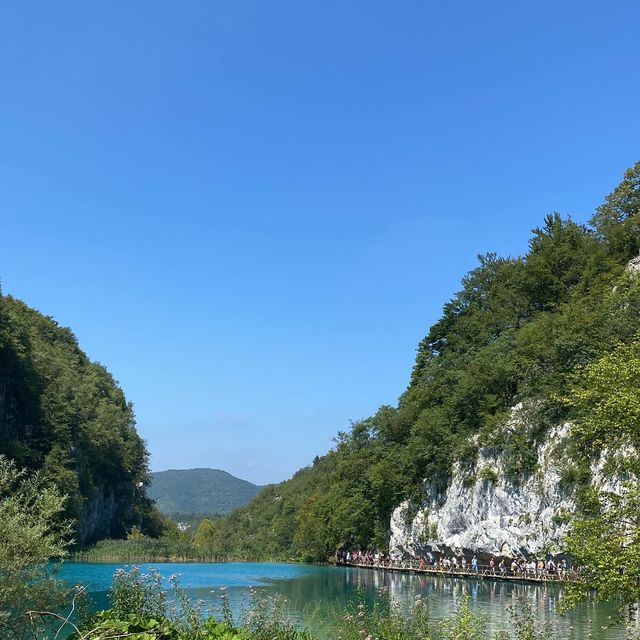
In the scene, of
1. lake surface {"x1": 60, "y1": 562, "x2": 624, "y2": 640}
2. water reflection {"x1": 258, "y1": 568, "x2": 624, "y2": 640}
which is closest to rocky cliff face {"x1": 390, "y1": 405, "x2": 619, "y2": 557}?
water reflection {"x1": 258, "y1": 568, "x2": 624, "y2": 640}

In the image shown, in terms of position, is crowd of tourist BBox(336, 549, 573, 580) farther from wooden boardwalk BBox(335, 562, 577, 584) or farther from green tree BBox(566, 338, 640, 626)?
green tree BBox(566, 338, 640, 626)

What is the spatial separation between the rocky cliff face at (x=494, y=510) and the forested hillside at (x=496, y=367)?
1175 millimetres

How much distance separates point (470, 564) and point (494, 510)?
5537 mm

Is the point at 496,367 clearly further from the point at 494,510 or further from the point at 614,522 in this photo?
the point at 614,522

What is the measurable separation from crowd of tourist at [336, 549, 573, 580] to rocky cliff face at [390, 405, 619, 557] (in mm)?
665

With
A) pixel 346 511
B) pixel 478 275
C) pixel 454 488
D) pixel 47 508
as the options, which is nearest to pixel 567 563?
pixel 454 488

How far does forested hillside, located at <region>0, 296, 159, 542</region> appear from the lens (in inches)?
3130

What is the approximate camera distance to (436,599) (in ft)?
105

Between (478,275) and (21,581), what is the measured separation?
3157 inches

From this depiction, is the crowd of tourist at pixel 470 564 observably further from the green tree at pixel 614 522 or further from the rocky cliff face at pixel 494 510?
the green tree at pixel 614 522

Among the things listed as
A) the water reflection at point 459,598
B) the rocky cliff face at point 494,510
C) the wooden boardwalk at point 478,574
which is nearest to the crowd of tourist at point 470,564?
the wooden boardwalk at point 478,574

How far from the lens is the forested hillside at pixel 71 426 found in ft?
261

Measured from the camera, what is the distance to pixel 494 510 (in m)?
53.2

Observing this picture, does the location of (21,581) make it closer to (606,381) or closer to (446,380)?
(606,381)
